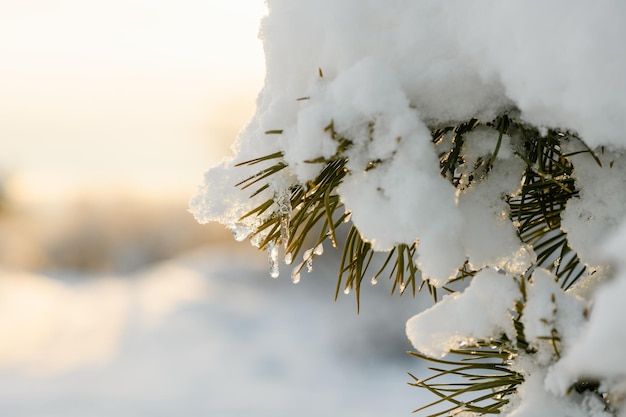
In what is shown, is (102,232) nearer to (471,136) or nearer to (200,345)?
(200,345)

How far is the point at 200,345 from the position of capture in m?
4.25

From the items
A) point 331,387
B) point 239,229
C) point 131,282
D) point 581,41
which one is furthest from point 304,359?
point 581,41

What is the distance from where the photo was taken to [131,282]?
17.6 feet

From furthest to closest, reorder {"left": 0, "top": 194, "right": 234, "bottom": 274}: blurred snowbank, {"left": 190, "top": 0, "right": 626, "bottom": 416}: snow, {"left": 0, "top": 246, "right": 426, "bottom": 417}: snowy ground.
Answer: {"left": 0, "top": 194, "right": 234, "bottom": 274}: blurred snowbank
{"left": 0, "top": 246, "right": 426, "bottom": 417}: snowy ground
{"left": 190, "top": 0, "right": 626, "bottom": 416}: snow

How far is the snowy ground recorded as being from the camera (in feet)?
11.9

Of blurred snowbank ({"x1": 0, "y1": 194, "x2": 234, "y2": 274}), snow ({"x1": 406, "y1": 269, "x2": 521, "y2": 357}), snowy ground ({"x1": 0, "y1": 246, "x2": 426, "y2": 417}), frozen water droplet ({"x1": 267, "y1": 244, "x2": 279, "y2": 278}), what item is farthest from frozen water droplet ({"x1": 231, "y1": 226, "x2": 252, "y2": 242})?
blurred snowbank ({"x1": 0, "y1": 194, "x2": 234, "y2": 274})

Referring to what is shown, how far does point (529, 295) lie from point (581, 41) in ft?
0.64

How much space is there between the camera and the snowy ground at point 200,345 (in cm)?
362

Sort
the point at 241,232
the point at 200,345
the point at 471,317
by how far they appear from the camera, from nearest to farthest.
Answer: the point at 471,317, the point at 241,232, the point at 200,345

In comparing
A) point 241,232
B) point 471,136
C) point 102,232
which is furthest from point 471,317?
point 102,232

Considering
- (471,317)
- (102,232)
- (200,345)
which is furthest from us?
(102,232)

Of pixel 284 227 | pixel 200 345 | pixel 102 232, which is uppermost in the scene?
pixel 102 232

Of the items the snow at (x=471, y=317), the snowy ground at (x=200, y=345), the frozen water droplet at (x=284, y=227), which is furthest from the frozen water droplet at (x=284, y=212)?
the snowy ground at (x=200, y=345)

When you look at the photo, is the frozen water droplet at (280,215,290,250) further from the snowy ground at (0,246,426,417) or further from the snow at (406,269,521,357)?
the snowy ground at (0,246,426,417)
